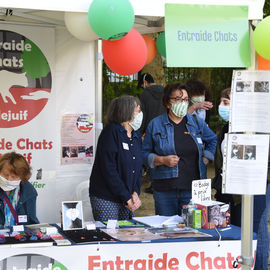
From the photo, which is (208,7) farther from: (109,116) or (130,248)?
(130,248)

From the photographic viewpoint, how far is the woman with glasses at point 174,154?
397 cm

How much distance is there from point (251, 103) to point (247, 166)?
1.15 feet

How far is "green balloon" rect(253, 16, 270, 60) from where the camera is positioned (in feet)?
9.17

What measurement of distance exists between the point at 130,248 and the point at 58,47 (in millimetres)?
2247

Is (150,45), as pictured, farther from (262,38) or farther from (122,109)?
(262,38)

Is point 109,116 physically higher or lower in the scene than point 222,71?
lower

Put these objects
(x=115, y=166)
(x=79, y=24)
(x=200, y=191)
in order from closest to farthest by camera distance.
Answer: (x=79, y=24) → (x=200, y=191) → (x=115, y=166)

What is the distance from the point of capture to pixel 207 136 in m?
4.36

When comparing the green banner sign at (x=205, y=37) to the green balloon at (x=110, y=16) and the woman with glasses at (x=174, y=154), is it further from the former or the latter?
the woman with glasses at (x=174, y=154)

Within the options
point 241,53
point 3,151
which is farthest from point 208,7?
point 3,151

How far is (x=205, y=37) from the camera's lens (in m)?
2.96

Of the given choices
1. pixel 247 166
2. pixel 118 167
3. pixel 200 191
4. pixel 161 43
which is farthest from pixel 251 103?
pixel 161 43

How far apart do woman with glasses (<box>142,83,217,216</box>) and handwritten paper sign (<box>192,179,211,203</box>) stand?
46cm

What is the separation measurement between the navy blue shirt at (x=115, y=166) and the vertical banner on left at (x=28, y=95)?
84 centimetres
